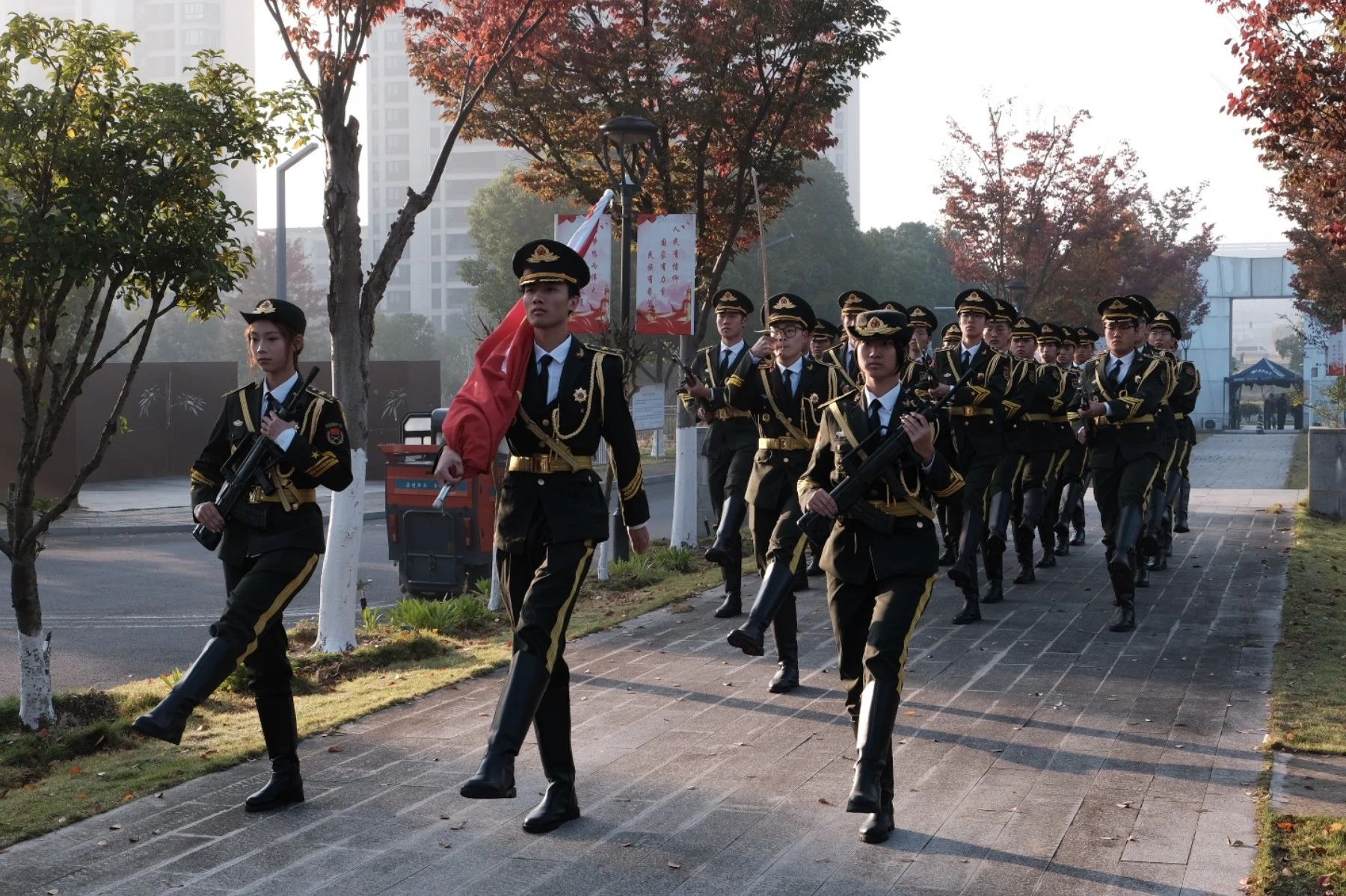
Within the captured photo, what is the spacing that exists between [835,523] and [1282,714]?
306 cm

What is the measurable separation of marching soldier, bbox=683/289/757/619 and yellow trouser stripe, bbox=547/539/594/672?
414cm

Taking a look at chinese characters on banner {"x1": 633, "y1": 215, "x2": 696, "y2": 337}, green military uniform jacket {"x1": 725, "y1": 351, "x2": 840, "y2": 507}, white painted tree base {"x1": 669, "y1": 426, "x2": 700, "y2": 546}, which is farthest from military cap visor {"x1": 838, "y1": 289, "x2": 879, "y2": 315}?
white painted tree base {"x1": 669, "y1": 426, "x2": 700, "y2": 546}

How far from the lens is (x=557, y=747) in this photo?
19.3ft

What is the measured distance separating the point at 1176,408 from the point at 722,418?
4170mm

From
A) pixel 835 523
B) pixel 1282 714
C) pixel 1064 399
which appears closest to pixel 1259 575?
pixel 1064 399

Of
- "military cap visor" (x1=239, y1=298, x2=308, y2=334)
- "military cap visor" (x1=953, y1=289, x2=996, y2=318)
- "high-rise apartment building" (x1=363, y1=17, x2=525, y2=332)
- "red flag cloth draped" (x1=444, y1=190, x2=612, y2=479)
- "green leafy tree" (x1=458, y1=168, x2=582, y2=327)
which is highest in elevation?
"high-rise apartment building" (x1=363, y1=17, x2=525, y2=332)

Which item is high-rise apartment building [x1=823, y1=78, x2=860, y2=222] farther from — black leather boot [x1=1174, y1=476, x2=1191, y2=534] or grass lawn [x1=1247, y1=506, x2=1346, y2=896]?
grass lawn [x1=1247, y1=506, x2=1346, y2=896]

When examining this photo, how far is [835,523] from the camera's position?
614 centimetres

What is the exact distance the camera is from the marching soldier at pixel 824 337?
11625 millimetres

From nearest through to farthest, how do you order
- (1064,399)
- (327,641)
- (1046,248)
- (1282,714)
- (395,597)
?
(1282,714)
(327,641)
(1064,399)
(395,597)
(1046,248)

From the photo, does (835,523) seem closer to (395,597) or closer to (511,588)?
(511,588)

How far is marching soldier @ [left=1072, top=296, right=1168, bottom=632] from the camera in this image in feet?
34.8

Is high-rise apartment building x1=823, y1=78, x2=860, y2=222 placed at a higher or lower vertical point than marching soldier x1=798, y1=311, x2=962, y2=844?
higher

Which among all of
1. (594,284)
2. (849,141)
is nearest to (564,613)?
(594,284)
